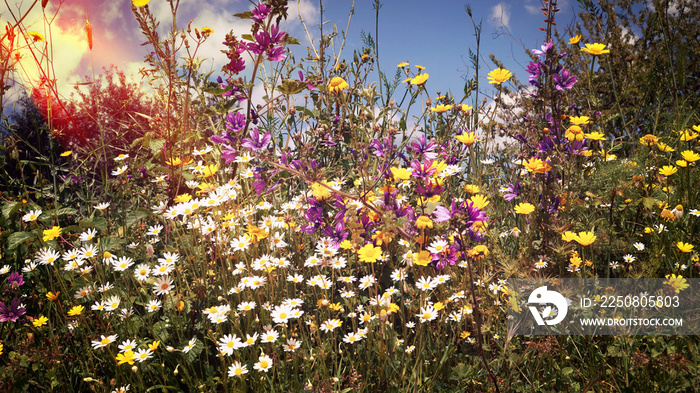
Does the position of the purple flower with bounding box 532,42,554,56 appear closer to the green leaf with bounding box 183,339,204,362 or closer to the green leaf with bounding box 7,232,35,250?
the green leaf with bounding box 183,339,204,362

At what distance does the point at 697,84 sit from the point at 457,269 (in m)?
9.75

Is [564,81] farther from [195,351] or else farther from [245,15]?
[195,351]

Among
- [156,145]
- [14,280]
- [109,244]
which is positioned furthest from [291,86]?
[14,280]

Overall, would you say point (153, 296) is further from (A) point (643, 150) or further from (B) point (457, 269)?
(A) point (643, 150)

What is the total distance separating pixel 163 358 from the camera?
191 centimetres

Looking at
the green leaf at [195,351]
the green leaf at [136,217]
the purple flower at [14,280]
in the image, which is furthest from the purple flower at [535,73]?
the purple flower at [14,280]

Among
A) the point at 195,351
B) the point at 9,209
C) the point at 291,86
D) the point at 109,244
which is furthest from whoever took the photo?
the point at 9,209

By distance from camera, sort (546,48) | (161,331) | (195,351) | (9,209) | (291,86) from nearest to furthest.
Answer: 1. (195,351)
2. (161,331)
3. (546,48)
4. (291,86)
5. (9,209)

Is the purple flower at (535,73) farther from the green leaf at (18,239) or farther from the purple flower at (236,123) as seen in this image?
the green leaf at (18,239)

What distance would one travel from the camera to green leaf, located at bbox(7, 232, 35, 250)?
2.48 meters


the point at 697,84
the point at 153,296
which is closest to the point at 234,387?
the point at 153,296

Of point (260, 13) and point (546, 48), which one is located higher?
point (260, 13)

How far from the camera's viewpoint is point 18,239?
2502 mm

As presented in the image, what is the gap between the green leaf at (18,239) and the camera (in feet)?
8.13
